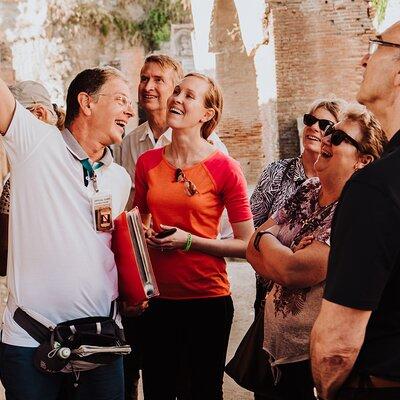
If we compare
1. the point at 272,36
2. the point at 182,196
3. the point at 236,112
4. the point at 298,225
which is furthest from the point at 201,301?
the point at 236,112

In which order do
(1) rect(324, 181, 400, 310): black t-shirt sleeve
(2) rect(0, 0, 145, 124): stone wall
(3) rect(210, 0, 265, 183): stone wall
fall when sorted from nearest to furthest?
(1) rect(324, 181, 400, 310): black t-shirt sleeve → (3) rect(210, 0, 265, 183): stone wall → (2) rect(0, 0, 145, 124): stone wall

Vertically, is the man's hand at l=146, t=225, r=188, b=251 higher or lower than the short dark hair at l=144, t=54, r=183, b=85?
lower

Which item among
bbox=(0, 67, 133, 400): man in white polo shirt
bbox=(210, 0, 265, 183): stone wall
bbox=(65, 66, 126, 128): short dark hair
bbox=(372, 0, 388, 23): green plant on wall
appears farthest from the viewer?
bbox=(210, 0, 265, 183): stone wall

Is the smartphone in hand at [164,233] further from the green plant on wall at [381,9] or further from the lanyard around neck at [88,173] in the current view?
the green plant on wall at [381,9]

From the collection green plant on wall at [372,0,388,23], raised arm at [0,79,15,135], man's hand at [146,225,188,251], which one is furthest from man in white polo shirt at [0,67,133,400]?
green plant on wall at [372,0,388,23]

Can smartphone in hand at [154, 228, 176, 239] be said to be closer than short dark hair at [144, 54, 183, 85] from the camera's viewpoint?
Yes

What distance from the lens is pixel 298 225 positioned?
2977 millimetres

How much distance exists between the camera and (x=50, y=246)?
2.63 meters

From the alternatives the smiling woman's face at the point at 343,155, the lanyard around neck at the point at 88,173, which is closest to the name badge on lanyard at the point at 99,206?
the lanyard around neck at the point at 88,173

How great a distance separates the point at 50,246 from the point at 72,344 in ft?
1.29

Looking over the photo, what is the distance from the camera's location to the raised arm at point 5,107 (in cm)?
249

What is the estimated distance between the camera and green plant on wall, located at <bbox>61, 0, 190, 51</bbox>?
2058cm

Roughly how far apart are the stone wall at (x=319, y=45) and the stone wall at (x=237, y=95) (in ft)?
18.9

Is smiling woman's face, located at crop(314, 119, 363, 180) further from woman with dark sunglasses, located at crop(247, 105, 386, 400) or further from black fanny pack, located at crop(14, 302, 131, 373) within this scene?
black fanny pack, located at crop(14, 302, 131, 373)
